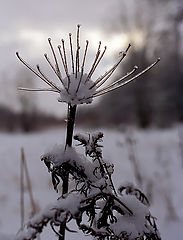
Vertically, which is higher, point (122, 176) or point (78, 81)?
point (78, 81)

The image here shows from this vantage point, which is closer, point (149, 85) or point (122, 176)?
point (122, 176)

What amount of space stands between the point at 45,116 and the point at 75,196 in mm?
12840

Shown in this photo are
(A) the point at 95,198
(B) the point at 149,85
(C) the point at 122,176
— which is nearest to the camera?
(A) the point at 95,198

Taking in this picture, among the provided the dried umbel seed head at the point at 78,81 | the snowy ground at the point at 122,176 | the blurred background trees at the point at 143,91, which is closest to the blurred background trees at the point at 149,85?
the blurred background trees at the point at 143,91

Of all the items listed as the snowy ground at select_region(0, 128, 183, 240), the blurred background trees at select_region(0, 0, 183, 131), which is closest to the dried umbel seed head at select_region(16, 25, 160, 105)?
the snowy ground at select_region(0, 128, 183, 240)

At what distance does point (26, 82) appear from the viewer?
13156 mm

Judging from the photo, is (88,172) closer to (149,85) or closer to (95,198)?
(95,198)

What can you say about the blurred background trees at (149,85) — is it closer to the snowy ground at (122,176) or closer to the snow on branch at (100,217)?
the snowy ground at (122,176)

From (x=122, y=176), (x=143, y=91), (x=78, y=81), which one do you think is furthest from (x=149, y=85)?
(x=78, y=81)

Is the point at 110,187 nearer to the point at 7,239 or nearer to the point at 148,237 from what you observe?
the point at 148,237

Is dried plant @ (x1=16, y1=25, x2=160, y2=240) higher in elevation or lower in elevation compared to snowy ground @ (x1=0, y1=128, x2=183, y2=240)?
higher

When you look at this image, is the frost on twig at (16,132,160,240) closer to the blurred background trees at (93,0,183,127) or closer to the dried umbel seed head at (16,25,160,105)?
the dried umbel seed head at (16,25,160,105)

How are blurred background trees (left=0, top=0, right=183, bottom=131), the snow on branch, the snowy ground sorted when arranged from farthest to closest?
blurred background trees (left=0, top=0, right=183, bottom=131)
the snowy ground
the snow on branch

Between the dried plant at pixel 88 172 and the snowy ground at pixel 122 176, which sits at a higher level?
the dried plant at pixel 88 172
